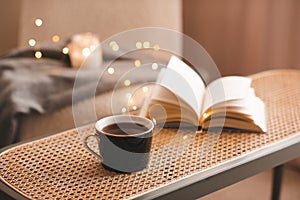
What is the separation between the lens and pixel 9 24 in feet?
7.80

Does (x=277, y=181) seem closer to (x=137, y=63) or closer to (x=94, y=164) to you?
(x=137, y=63)

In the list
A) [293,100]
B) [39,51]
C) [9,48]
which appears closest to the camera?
[293,100]

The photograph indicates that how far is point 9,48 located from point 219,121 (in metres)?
1.48

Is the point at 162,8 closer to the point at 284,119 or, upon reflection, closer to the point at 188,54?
the point at 188,54

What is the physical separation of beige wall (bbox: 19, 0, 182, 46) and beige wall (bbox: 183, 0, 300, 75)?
0.83 ft

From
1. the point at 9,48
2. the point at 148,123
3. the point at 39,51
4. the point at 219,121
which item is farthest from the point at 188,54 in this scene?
the point at 9,48

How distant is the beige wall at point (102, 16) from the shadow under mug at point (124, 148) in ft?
3.78

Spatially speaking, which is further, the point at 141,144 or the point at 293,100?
the point at 293,100

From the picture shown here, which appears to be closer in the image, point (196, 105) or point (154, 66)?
point (196, 105)

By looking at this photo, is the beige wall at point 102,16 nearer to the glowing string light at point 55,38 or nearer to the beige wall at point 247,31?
the glowing string light at point 55,38

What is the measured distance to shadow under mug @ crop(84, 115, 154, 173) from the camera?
3.35 ft

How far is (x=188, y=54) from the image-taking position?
1.46 meters

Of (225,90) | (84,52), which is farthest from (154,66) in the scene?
(225,90)

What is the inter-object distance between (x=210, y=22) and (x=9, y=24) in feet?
2.97
